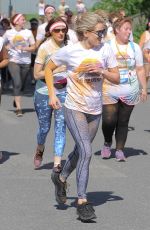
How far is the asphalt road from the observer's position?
282 inches

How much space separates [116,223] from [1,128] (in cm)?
605

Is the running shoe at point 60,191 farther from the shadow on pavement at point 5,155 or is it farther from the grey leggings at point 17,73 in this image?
the grey leggings at point 17,73

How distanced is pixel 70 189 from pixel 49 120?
1.19 meters

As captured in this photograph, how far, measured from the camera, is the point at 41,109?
9.34 meters

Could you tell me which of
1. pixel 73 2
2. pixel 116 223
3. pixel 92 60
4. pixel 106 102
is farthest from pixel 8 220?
pixel 73 2

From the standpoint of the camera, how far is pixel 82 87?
7.22 meters

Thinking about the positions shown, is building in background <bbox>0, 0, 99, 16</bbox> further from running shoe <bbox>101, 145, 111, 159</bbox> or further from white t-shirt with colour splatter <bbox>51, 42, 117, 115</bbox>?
white t-shirt with colour splatter <bbox>51, 42, 117, 115</bbox>

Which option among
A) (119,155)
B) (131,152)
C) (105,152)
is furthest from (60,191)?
(131,152)

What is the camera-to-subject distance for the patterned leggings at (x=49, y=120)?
874 centimetres

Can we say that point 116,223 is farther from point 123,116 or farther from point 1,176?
point 123,116

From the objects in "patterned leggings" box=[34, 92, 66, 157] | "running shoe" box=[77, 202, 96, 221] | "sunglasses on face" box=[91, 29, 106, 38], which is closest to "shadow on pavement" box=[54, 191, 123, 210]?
"running shoe" box=[77, 202, 96, 221]

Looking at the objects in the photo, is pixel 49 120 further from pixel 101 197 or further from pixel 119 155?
pixel 101 197

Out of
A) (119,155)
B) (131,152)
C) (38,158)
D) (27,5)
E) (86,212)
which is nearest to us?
(86,212)

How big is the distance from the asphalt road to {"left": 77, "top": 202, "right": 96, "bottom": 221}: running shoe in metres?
0.05
